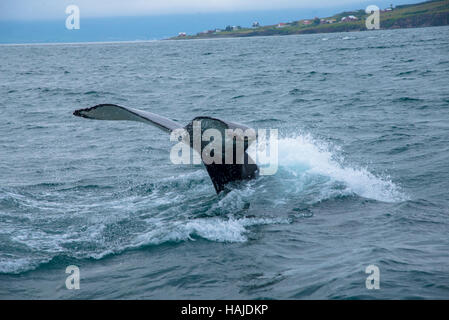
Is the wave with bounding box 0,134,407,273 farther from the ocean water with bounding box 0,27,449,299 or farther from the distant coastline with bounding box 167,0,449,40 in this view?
the distant coastline with bounding box 167,0,449,40

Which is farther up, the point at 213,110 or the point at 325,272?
the point at 213,110

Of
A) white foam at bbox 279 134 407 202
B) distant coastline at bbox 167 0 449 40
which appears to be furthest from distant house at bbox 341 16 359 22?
white foam at bbox 279 134 407 202

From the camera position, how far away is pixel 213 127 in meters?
5.90

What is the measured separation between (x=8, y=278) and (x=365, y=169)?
6511 mm

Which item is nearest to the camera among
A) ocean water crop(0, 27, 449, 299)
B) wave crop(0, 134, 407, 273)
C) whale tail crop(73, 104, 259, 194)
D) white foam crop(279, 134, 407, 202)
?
ocean water crop(0, 27, 449, 299)

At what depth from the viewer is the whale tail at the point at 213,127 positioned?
5757 mm

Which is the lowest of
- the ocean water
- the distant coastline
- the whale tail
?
the ocean water

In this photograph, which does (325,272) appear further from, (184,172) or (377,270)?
(184,172)

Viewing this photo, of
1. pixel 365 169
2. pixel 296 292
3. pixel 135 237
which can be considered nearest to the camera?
pixel 296 292

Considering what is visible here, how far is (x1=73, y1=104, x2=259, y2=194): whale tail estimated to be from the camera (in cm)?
576

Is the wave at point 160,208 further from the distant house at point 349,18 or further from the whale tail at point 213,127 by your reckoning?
the distant house at point 349,18

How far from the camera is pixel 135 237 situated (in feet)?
22.5

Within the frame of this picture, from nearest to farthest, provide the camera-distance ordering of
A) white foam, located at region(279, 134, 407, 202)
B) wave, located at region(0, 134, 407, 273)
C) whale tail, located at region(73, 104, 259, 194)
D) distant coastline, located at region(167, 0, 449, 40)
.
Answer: whale tail, located at region(73, 104, 259, 194), wave, located at region(0, 134, 407, 273), white foam, located at region(279, 134, 407, 202), distant coastline, located at region(167, 0, 449, 40)
